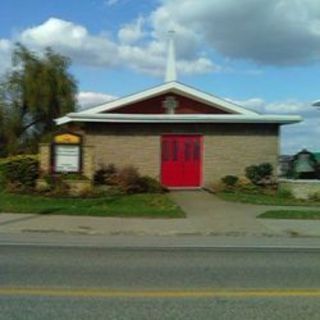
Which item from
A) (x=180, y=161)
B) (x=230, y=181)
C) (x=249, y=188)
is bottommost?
(x=249, y=188)

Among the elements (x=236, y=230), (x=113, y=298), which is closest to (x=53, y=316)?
(x=113, y=298)

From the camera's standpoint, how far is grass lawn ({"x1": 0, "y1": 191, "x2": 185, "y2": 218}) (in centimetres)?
2011

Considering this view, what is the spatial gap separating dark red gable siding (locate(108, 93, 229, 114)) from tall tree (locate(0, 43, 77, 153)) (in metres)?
14.0

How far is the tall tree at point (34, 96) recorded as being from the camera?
4416 cm

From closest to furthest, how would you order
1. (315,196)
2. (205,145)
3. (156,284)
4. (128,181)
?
(156,284) → (128,181) → (315,196) → (205,145)

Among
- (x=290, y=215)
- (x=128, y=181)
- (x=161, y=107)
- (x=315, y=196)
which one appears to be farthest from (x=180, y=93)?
(x=290, y=215)

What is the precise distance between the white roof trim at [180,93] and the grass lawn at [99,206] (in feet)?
21.0

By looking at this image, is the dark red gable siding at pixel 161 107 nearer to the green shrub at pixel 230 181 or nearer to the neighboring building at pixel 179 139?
the neighboring building at pixel 179 139

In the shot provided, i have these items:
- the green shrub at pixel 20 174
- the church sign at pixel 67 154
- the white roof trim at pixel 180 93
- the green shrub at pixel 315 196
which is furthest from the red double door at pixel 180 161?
the green shrub at pixel 20 174

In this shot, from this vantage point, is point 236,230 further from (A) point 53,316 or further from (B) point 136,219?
(A) point 53,316

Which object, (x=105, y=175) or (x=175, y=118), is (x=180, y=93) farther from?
(x=105, y=175)

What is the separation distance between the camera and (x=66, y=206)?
21578 mm

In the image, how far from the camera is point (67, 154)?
26.0 m

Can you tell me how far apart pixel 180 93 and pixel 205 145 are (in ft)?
8.97
